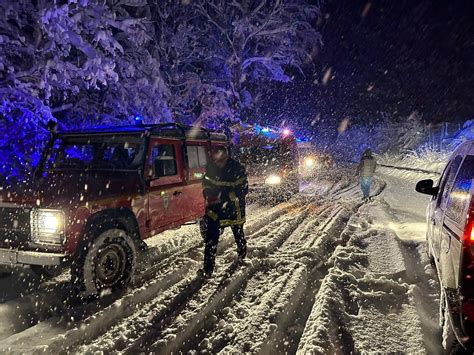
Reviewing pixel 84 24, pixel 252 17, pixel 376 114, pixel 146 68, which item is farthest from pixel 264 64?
A: pixel 376 114

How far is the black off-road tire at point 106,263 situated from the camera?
422 centimetres

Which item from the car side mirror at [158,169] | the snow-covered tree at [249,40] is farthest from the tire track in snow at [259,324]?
the snow-covered tree at [249,40]

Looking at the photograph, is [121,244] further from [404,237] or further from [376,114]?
[376,114]

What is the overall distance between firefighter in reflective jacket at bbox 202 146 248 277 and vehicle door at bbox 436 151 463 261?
2.61 m

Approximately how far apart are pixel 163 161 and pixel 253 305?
2610mm

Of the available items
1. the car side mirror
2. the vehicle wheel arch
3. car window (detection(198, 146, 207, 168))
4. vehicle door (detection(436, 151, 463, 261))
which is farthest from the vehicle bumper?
vehicle door (detection(436, 151, 463, 261))

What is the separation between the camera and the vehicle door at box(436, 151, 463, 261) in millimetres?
3920

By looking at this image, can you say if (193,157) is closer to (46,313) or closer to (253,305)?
(253,305)

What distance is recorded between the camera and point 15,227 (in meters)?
4.35

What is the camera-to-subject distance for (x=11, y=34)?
8.30m

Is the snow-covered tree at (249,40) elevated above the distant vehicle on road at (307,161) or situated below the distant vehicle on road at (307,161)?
above

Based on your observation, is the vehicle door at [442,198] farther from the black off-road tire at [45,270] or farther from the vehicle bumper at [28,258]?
the black off-road tire at [45,270]

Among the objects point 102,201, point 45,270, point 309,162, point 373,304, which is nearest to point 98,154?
point 102,201

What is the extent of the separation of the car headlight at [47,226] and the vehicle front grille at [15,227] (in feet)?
0.39
